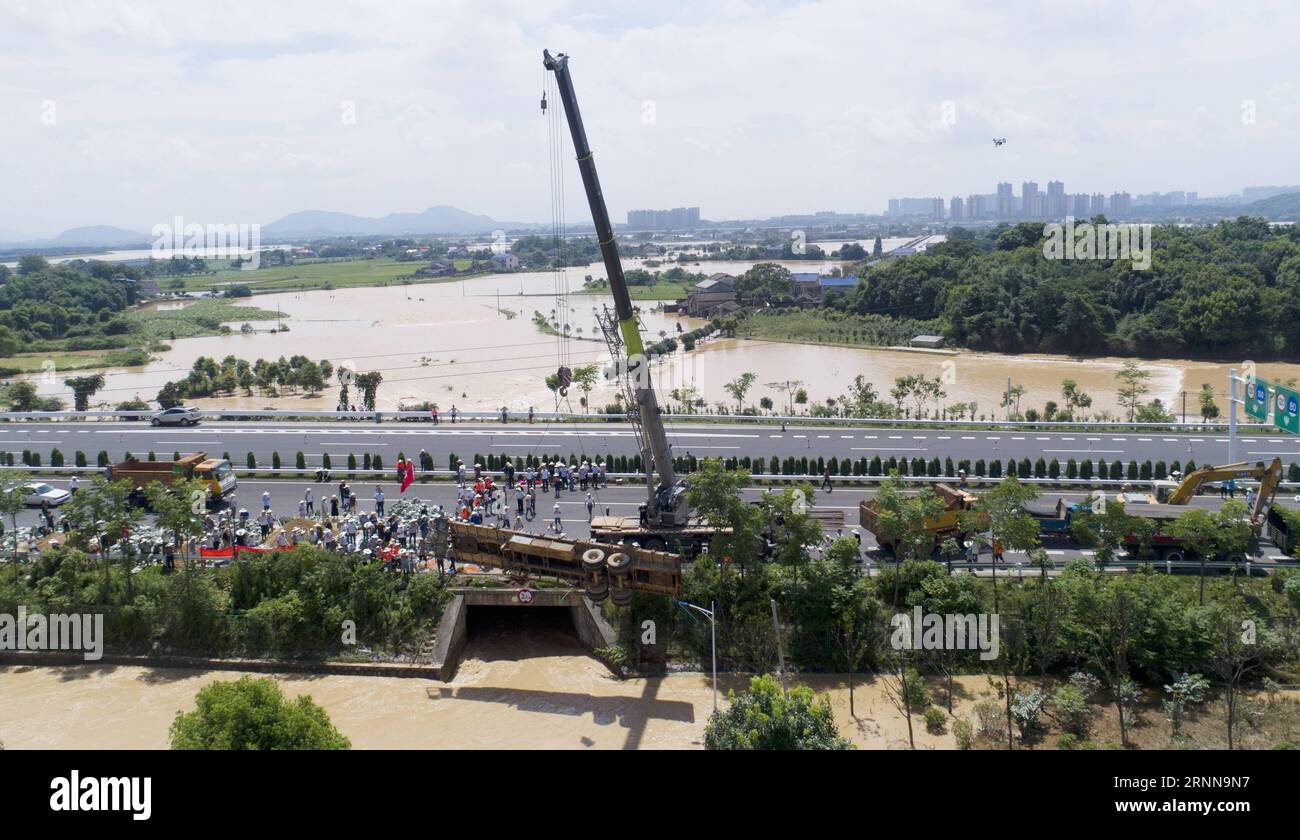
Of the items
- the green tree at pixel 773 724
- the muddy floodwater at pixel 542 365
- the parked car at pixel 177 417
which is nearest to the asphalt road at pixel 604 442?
the parked car at pixel 177 417

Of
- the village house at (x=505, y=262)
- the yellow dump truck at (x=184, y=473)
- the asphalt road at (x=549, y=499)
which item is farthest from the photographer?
the village house at (x=505, y=262)

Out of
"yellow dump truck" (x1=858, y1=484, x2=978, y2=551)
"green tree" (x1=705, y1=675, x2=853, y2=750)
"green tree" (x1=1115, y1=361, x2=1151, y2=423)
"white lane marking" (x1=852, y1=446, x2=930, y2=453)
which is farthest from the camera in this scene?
"green tree" (x1=1115, y1=361, x2=1151, y2=423)

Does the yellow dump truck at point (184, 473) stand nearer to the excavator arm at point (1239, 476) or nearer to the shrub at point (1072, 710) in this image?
the shrub at point (1072, 710)

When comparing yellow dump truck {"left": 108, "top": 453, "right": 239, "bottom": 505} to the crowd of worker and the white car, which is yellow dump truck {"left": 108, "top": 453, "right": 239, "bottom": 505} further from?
the white car

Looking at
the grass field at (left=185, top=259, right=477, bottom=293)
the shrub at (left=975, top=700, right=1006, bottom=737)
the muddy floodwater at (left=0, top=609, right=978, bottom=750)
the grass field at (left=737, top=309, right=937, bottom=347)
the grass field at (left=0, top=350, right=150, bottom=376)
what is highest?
the grass field at (left=185, top=259, right=477, bottom=293)

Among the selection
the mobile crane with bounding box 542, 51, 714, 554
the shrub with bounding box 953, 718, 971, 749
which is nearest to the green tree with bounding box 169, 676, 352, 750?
the mobile crane with bounding box 542, 51, 714, 554

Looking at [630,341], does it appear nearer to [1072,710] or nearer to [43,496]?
[1072,710]

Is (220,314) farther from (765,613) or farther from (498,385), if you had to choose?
(765,613)
